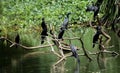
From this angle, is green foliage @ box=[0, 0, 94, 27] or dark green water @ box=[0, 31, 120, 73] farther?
green foliage @ box=[0, 0, 94, 27]

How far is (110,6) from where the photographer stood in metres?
19.0

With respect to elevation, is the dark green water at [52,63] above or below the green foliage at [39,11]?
below

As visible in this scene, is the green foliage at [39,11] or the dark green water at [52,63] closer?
the dark green water at [52,63]

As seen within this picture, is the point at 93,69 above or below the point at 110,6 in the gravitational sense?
below

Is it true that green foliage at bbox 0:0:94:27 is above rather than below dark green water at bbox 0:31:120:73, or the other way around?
above

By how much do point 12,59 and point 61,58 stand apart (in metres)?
4.70

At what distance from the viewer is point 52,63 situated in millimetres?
18141

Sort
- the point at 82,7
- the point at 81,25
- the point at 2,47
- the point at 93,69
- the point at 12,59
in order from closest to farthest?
the point at 93,69, the point at 12,59, the point at 2,47, the point at 81,25, the point at 82,7

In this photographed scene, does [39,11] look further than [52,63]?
Yes

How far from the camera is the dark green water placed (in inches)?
632

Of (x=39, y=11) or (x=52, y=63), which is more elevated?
(x=39, y=11)

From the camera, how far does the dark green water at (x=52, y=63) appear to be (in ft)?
52.6

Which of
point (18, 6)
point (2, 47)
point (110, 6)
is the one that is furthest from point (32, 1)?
point (110, 6)

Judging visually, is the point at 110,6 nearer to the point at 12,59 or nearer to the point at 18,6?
the point at 12,59
